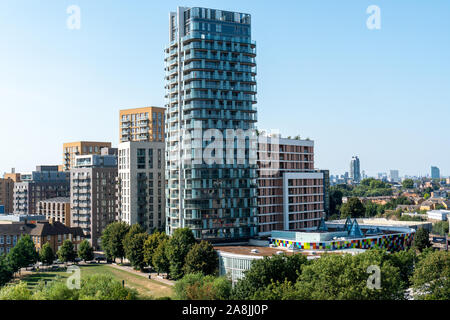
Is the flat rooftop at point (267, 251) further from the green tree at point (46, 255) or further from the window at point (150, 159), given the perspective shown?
the window at point (150, 159)

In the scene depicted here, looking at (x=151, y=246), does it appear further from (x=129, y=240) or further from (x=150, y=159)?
(x=150, y=159)

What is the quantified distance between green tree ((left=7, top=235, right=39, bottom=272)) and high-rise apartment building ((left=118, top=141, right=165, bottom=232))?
84.6ft

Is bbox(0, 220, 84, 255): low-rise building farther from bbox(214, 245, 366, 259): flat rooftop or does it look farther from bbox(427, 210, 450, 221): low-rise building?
bbox(427, 210, 450, 221): low-rise building

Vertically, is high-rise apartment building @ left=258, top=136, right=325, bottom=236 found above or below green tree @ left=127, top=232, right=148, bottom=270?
A: above

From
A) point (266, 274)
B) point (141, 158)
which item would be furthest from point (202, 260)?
point (141, 158)

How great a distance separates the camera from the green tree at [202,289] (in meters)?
49.5

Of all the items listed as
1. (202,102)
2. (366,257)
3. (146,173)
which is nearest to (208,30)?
(202,102)

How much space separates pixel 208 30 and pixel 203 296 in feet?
202

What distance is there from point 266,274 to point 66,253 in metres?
66.1

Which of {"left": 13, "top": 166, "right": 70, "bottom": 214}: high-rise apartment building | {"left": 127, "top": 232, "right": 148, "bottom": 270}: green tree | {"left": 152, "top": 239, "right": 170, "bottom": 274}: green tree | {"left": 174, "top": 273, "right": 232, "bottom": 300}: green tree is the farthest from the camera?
{"left": 13, "top": 166, "right": 70, "bottom": 214}: high-rise apartment building

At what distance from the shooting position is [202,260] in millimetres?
75625

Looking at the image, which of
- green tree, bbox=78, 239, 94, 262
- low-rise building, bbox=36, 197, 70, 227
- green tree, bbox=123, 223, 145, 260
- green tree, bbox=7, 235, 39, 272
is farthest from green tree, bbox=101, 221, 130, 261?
low-rise building, bbox=36, 197, 70, 227

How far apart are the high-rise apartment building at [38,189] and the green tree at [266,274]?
5424 inches

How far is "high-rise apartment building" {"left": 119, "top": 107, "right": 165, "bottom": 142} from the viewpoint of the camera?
573 ft
